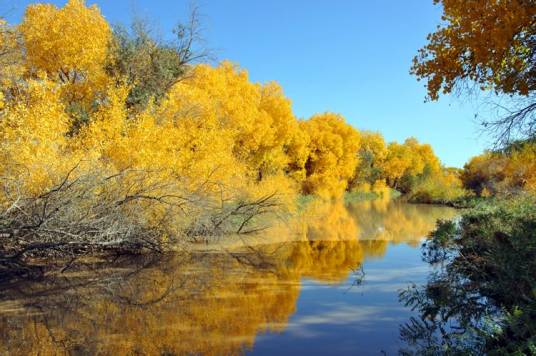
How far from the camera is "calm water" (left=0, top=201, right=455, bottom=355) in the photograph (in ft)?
19.8

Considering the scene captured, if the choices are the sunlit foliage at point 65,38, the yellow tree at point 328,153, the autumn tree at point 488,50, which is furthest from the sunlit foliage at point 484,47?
the yellow tree at point 328,153

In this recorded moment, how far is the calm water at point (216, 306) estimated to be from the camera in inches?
237

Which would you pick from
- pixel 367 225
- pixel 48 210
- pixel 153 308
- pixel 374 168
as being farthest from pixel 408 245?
pixel 374 168

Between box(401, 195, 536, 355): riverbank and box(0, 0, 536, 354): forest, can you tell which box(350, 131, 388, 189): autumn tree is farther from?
box(401, 195, 536, 355): riverbank

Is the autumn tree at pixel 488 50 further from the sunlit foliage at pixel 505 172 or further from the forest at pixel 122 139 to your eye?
the forest at pixel 122 139

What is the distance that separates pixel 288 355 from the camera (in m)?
5.68

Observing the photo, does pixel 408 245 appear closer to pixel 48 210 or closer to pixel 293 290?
pixel 293 290

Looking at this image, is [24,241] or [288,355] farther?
[24,241]

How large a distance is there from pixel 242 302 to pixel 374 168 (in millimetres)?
53037

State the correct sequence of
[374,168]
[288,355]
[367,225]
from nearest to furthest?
[288,355] → [367,225] → [374,168]

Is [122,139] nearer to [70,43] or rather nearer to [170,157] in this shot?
[170,157]

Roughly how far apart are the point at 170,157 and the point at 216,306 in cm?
775

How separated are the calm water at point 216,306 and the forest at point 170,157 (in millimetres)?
775

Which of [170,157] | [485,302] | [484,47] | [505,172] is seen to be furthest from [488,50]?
[505,172]
